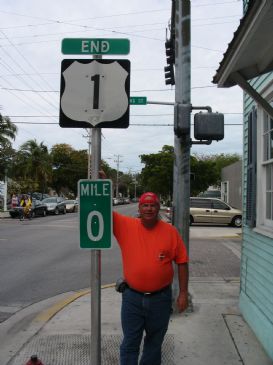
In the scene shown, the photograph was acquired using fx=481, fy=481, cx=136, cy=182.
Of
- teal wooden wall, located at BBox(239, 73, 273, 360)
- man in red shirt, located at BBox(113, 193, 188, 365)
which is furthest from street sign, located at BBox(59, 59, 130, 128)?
teal wooden wall, located at BBox(239, 73, 273, 360)

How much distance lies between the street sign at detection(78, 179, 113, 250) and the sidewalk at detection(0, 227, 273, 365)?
6.39 ft

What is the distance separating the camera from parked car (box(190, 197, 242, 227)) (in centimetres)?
2595

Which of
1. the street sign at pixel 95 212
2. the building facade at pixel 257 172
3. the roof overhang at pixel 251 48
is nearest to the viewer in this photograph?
the roof overhang at pixel 251 48

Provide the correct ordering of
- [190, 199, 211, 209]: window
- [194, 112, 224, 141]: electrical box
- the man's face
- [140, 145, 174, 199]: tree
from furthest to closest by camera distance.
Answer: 1. [140, 145, 174, 199]: tree
2. [190, 199, 211, 209]: window
3. [194, 112, 224, 141]: electrical box
4. the man's face

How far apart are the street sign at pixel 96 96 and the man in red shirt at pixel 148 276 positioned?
77 cm

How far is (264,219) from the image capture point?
6.01 metres

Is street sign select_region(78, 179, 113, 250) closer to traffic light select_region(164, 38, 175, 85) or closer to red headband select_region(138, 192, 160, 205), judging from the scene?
red headband select_region(138, 192, 160, 205)

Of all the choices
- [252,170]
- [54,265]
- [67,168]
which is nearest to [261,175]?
[252,170]

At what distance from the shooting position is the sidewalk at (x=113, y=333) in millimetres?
5008

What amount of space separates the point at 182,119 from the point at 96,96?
10.5 ft

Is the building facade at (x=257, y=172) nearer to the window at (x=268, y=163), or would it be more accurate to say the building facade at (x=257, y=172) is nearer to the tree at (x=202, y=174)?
the window at (x=268, y=163)

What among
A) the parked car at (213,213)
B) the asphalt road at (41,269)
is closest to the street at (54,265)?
the asphalt road at (41,269)

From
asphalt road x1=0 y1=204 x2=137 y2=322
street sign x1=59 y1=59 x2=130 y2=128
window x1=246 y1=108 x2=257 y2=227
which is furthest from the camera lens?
asphalt road x1=0 y1=204 x2=137 y2=322

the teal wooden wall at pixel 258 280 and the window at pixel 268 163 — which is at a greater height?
the window at pixel 268 163
